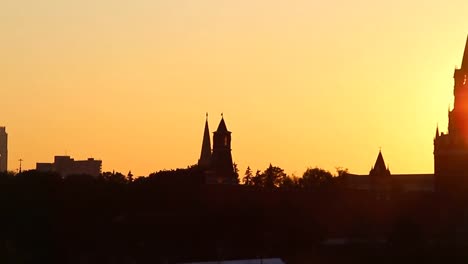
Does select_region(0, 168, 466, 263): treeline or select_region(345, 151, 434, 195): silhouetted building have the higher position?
select_region(345, 151, 434, 195): silhouetted building

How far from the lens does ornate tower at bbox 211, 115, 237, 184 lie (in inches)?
5335

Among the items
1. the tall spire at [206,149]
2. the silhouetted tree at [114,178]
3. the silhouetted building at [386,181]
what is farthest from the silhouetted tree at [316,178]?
the silhouetted tree at [114,178]

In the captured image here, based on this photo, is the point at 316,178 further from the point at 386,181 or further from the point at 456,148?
the point at 456,148

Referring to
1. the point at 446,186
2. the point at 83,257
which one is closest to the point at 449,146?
the point at 446,186

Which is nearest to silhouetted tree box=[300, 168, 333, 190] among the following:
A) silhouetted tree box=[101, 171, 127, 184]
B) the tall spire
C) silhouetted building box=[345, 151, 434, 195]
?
silhouetted building box=[345, 151, 434, 195]

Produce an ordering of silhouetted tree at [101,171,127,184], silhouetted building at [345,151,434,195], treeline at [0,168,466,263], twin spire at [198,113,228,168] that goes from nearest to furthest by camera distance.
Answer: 1. treeline at [0,168,466,263]
2. silhouetted tree at [101,171,127,184]
3. silhouetted building at [345,151,434,195]
4. twin spire at [198,113,228,168]

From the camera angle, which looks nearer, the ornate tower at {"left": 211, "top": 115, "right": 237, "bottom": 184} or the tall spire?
the ornate tower at {"left": 211, "top": 115, "right": 237, "bottom": 184}

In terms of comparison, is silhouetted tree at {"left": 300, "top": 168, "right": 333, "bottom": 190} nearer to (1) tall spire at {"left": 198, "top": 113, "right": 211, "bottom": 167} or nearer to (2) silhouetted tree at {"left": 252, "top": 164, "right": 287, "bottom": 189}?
(2) silhouetted tree at {"left": 252, "top": 164, "right": 287, "bottom": 189}

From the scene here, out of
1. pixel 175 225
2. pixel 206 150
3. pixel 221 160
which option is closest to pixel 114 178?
pixel 175 225

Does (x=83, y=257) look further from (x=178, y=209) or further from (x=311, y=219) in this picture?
(x=311, y=219)

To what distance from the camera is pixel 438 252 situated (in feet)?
259

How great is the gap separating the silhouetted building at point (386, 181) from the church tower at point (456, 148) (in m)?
8.73

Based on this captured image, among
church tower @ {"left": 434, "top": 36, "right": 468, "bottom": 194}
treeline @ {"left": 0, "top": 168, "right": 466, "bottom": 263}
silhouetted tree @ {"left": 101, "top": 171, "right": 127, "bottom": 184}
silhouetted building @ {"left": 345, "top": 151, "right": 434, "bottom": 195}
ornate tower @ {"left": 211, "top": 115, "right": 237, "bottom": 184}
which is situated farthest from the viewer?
ornate tower @ {"left": 211, "top": 115, "right": 237, "bottom": 184}

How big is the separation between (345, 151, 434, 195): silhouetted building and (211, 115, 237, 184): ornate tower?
12509 millimetres
